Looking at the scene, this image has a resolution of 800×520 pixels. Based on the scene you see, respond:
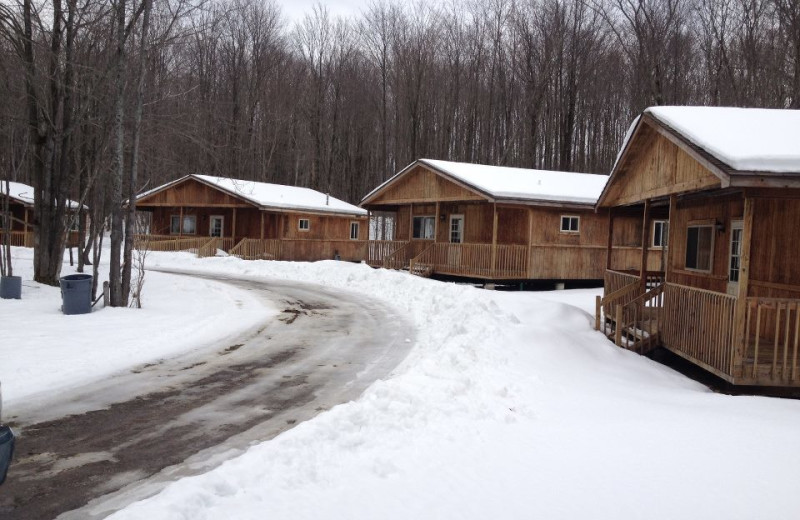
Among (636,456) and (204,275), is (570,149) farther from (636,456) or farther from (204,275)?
(636,456)

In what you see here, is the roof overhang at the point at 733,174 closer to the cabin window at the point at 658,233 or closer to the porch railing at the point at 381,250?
the cabin window at the point at 658,233

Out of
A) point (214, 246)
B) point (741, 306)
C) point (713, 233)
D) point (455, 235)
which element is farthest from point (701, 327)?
point (214, 246)

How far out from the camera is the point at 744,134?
9656mm

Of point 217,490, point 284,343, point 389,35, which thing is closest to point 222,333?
point 284,343

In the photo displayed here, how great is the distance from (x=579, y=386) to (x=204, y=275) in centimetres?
1898

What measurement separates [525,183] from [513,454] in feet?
62.3

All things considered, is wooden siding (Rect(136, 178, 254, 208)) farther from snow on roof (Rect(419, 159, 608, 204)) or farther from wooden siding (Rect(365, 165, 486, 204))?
snow on roof (Rect(419, 159, 608, 204))

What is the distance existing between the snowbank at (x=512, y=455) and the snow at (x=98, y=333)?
360 centimetres

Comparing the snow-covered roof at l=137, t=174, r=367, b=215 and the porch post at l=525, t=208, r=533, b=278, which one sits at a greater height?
the snow-covered roof at l=137, t=174, r=367, b=215

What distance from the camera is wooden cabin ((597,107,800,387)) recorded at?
8.62 meters

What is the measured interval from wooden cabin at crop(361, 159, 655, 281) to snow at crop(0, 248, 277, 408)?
8.85 meters

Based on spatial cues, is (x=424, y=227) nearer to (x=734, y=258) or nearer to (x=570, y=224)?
(x=570, y=224)

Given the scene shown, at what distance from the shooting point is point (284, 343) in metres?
11.0

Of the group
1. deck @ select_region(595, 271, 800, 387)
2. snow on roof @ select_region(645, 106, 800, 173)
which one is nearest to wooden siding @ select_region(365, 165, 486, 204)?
deck @ select_region(595, 271, 800, 387)
